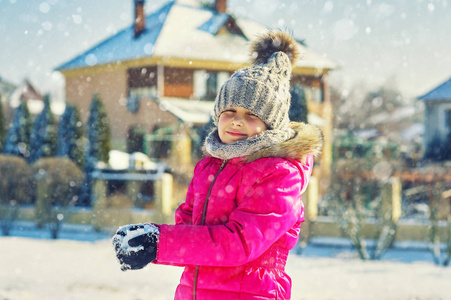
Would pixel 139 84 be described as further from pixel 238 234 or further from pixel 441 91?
pixel 238 234

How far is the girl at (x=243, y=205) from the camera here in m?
1.75

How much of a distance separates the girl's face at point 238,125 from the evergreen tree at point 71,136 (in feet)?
49.6

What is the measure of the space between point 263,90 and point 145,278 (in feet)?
18.5

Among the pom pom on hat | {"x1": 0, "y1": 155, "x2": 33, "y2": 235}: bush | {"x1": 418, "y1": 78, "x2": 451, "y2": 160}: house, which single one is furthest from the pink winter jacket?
{"x1": 418, "y1": 78, "x2": 451, "y2": 160}: house

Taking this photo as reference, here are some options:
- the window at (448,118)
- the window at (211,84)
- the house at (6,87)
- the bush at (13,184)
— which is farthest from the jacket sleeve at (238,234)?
the house at (6,87)

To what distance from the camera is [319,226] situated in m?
12.2

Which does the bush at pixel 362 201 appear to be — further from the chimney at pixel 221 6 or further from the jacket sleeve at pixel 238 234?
the chimney at pixel 221 6

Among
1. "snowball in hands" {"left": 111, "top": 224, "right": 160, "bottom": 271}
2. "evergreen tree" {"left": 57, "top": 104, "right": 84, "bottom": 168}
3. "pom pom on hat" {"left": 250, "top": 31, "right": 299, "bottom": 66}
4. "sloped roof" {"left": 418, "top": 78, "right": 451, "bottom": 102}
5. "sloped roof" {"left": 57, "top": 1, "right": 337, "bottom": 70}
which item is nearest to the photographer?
"snowball in hands" {"left": 111, "top": 224, "right": 160, "bottom": 271}

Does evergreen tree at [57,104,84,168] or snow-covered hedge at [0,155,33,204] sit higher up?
evergreen tree at [57,104,84,168]

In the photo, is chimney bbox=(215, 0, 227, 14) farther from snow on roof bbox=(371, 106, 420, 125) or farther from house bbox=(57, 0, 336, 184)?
snow on roof bbox=(371, 106, 420, 125)

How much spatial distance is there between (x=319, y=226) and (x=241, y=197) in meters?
10.6

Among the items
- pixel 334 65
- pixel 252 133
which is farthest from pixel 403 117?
pixel 252 133

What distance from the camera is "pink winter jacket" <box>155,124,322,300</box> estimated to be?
1.75 metres

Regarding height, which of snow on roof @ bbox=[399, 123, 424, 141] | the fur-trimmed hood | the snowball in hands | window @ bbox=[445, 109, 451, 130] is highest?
snow on roof @ bbox=[399, 123, 424, 141]
